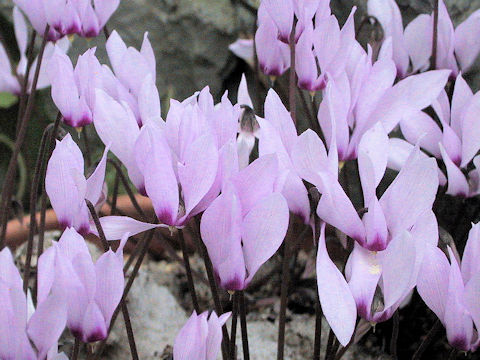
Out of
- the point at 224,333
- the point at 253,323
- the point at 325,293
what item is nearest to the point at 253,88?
the point at 253,323

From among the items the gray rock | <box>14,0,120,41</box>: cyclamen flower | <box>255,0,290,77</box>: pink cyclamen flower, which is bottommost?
the gray rock

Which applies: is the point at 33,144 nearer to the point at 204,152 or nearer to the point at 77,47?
the point at 77,47

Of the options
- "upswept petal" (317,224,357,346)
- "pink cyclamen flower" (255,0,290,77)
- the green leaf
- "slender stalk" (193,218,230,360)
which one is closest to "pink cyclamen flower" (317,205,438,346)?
"upswept petal" (317,224,357,346)

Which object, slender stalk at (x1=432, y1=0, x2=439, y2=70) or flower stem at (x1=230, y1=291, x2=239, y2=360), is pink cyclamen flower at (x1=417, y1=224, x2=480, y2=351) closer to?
flower stem at (x1=230, y1=291, x2=239, y2=360)

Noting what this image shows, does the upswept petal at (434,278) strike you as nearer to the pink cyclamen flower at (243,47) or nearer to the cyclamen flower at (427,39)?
the cyclamen flower at (427,39)

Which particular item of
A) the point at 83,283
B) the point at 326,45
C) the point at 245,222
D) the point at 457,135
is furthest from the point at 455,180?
the point at 83,283
